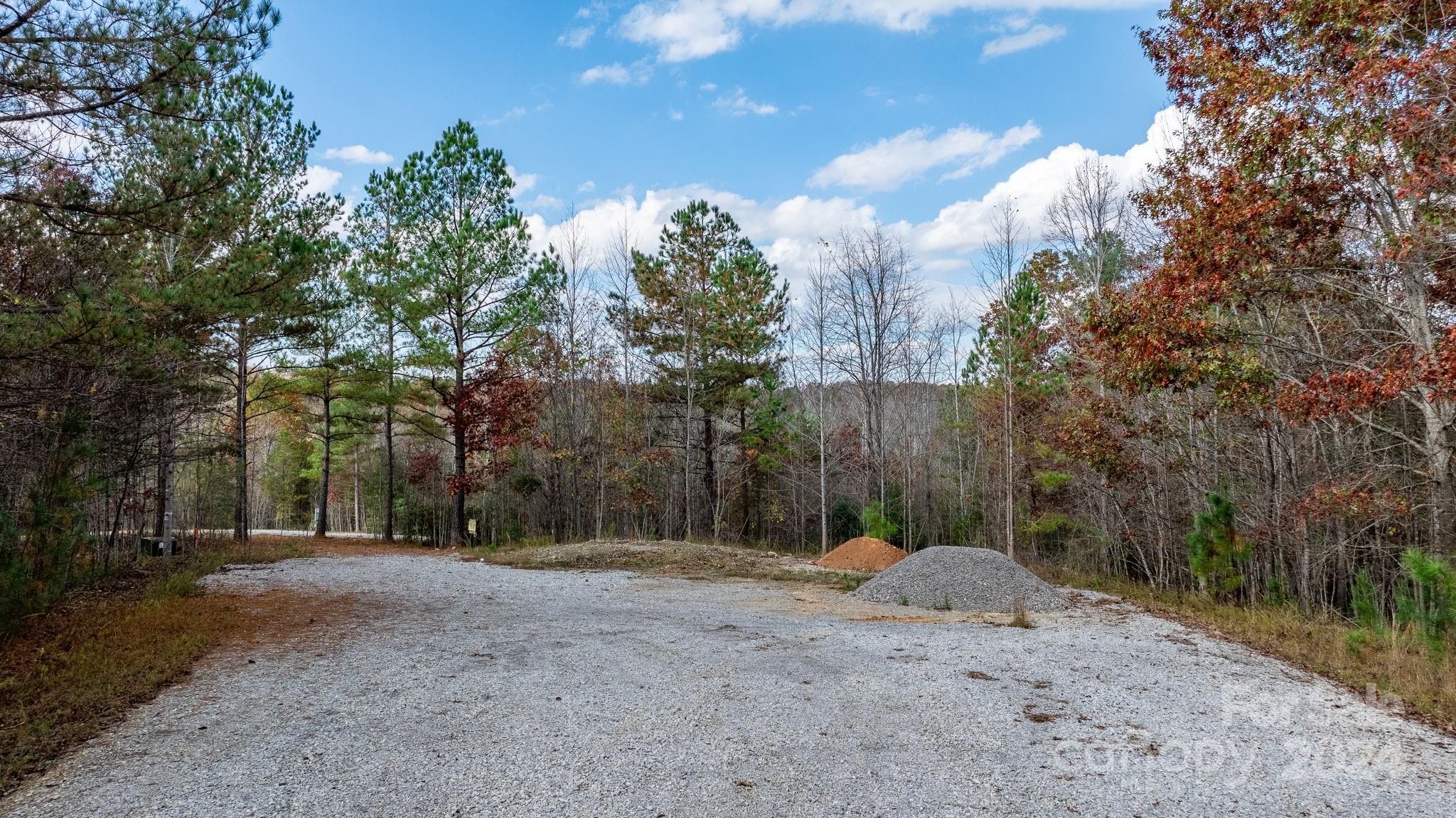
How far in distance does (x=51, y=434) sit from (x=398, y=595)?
13.2 ft

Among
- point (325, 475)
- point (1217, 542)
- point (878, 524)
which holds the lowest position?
point (878, 524)

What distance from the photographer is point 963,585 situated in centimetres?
964

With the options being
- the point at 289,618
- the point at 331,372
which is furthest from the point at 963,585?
the point at 331,372

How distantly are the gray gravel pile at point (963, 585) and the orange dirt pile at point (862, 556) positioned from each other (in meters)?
2.91

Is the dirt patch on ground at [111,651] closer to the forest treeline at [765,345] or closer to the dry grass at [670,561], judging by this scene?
the forest treeline at [765,345]

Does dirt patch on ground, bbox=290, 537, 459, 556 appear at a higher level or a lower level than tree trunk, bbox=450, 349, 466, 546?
lower

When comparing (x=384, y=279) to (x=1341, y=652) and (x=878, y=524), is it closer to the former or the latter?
(x=878, y=524)

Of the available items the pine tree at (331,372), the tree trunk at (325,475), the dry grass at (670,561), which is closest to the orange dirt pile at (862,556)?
the dry grass at (670,561)

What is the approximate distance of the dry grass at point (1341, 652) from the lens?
16.0 feet

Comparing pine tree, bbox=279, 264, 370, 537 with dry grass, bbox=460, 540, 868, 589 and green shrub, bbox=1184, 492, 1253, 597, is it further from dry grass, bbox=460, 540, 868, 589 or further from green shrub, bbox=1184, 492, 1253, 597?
green shrub, bbox=1184, 492, 1253, 597

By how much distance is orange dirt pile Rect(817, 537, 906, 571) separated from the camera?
13492mm

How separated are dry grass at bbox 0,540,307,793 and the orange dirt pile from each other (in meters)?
9.67

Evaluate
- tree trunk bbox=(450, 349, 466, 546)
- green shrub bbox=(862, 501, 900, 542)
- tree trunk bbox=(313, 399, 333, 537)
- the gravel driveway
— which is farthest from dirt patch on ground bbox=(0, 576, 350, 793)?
tree trunk bbox=(313, 399, 333, 537)

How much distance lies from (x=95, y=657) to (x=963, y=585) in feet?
30.1
